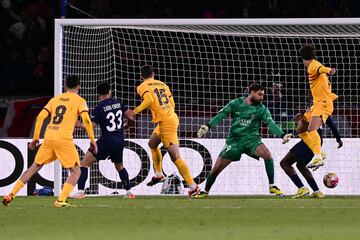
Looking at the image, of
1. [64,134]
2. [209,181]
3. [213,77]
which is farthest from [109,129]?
[213,77]

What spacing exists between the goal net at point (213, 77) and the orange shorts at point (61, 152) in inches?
147

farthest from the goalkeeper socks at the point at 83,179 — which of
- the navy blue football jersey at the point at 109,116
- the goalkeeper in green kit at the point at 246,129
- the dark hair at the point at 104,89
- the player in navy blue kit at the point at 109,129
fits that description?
the goalkeeper in green kit at the point at 246,129

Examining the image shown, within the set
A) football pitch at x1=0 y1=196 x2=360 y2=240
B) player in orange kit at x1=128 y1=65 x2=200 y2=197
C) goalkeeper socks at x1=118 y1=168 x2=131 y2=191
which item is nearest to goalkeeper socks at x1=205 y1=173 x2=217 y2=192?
player in orange kit at x1=128 y1=65 x2=200 y2=197

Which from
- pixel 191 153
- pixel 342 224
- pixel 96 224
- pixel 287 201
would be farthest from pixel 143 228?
pixel 191 153

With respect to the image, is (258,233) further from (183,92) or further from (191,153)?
(183,92)

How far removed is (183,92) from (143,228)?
31.2 feet

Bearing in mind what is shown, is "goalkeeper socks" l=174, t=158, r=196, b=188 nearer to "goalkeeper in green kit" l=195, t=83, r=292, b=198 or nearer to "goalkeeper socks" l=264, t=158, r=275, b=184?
"goalkeeper in green kit" l=195, t=83, r=292, b=198

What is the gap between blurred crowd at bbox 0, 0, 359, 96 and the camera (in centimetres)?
2292

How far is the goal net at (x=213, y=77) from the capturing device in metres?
18.9

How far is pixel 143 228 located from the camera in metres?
10.8

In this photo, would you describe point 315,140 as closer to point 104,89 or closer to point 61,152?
point 104,89

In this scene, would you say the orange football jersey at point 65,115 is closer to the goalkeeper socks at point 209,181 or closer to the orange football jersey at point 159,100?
the orange football jersey at point 159,100
